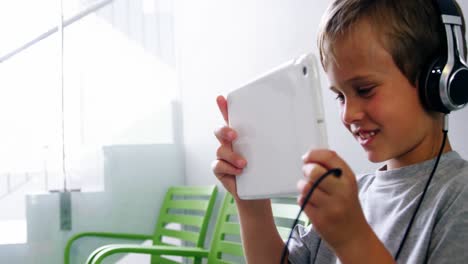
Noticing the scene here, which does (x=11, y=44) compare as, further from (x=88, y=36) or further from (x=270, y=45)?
(x=270, y=45)

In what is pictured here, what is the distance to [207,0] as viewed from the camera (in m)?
2.32

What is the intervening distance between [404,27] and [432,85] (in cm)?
9

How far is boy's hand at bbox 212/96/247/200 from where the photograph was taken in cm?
75

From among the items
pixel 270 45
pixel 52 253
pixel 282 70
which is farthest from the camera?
pixel 52 253

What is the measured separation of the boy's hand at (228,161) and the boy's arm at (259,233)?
0.16ft

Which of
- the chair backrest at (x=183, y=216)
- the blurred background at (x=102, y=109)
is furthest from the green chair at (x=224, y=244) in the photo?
the blurred background at (x=102, y=109)

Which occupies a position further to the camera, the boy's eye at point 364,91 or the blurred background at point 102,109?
the blurred background at point 102,109

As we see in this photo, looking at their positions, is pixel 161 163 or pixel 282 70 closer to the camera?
pixel 282 70

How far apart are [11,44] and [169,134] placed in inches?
31.6

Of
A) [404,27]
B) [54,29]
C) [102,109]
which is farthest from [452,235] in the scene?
[54,29]

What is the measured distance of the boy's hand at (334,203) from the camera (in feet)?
1.69

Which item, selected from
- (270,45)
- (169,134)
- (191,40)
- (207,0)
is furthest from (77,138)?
(270,45)

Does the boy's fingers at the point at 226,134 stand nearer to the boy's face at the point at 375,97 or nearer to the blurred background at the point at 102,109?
the boy's face at the point at 375,97

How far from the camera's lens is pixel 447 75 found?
0.67 metres
